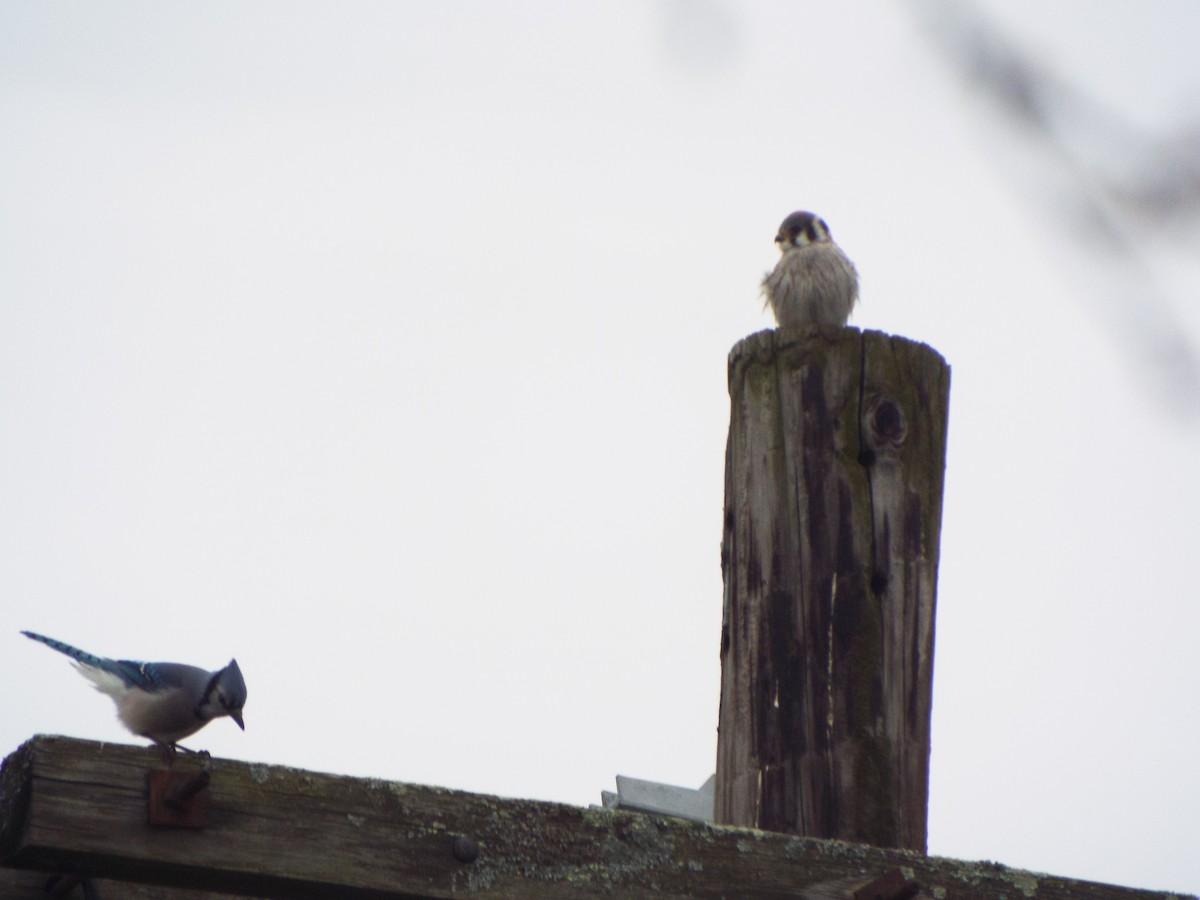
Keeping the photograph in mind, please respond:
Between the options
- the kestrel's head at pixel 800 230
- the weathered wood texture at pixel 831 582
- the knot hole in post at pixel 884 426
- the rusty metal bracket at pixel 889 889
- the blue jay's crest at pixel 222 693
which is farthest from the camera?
the kestrel's head at pixel 800 230

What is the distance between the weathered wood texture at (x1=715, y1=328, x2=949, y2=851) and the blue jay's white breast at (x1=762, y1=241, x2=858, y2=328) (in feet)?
12.8

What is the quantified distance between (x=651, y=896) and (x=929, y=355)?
4.22 feet

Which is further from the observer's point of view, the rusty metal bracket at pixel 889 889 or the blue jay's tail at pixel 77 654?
the blue jay's tail at pixel 77 654

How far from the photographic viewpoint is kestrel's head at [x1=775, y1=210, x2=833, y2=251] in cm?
739

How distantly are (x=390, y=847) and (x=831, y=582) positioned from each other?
1.02 meters

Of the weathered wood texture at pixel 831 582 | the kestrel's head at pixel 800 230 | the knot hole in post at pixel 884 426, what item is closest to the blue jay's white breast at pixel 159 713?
the weathered wood texture at pixel 831 582

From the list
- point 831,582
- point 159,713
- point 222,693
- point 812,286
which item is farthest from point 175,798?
point 812,286

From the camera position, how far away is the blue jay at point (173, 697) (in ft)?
12.6

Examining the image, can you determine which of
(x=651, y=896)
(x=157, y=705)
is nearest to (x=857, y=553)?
(x=651, y=896)

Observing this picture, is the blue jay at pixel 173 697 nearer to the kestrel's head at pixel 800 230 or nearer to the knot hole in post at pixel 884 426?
the knot hole in post at pixel 884 426

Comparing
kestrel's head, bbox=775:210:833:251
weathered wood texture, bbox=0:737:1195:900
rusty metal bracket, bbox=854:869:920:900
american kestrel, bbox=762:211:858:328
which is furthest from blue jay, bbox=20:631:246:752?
kestrel's head, bbox=775:210:833:251

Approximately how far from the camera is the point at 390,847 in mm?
2045

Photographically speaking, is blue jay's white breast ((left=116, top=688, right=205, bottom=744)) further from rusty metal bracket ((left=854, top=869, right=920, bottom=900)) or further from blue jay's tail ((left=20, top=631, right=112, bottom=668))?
rusty metal bracket ((left=854, top=869, right=920, bottom=900))

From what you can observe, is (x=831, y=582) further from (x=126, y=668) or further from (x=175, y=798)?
(x=126, y=668)
